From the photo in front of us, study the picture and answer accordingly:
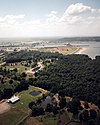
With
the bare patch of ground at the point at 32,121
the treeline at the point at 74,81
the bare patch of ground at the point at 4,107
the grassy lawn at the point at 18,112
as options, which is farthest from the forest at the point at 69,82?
the bare patch of ground at the point at 32,121

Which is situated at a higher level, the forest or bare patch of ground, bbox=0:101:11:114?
the forest

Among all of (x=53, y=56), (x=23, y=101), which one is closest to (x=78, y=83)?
(x=23, y=101)

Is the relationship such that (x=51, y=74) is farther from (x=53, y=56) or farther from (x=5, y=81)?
(x=53, y=56)

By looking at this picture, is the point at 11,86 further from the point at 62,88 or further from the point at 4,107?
the point at 62,88

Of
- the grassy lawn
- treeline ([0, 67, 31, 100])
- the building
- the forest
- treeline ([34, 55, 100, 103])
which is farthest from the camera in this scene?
treeline ([0, 67, 31, 100])

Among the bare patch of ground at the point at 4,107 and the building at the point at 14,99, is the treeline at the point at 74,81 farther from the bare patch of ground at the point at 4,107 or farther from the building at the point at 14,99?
the bare patch of ground at the point at 4,107

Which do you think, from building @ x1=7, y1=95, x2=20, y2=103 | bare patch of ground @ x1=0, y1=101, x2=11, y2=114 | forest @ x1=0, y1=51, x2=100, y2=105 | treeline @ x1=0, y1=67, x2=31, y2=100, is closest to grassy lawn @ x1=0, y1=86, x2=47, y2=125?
building @ x1=7, y1=95, x2=20, y2=103

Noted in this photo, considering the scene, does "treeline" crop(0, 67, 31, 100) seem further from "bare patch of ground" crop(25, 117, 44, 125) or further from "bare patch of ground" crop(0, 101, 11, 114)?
"bare patch of ground" crop(25, 117, 44, 125)

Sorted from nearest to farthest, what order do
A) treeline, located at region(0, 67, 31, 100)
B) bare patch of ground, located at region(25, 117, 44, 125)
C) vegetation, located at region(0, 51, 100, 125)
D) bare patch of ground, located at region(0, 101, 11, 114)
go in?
1. bare patch of ground, located at region(25, 117, 44, 125)
2. vegetation, located at region(0, 51, 100, 125)
3. bare patch of ground, located at region(0, 101, 11, 114)
4. treeline, located at region(0, 67, 31, 100)

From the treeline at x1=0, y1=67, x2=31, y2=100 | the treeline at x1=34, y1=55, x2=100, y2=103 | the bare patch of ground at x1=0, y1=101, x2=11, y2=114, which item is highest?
the treeline at x1=34, y1=55, x2=100, y2=103

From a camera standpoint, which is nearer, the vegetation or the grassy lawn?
the grassy lawn

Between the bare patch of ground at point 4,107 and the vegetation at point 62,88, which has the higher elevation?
the vegetation at point 62,88
